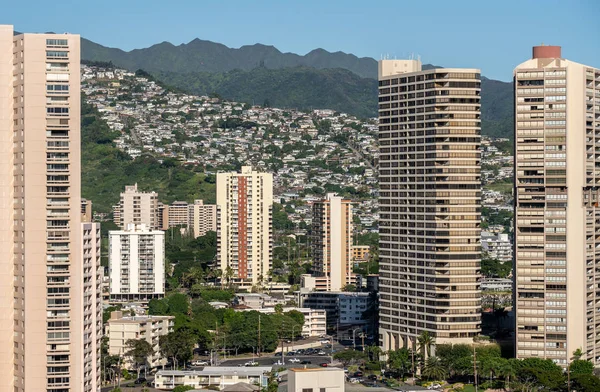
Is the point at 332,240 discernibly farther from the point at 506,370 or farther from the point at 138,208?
the point at 506,370

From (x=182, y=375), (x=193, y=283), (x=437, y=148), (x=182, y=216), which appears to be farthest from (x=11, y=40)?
(x=182, y=216)

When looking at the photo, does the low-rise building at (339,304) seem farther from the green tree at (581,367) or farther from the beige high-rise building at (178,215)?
the beige high-rise building at (178,215)

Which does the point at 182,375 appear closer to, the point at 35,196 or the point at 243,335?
the point at 243,335

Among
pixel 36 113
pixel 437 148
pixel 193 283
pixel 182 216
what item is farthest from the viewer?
pixel 182 216

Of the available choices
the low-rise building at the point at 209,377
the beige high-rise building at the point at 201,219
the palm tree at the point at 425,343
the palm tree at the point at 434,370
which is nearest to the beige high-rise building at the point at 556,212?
the palm tree at the point at 434,370

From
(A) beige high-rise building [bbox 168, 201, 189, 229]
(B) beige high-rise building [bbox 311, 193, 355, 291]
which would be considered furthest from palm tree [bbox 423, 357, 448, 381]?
(A) beige high-rise building [bbox 168, 201, 189, 229]

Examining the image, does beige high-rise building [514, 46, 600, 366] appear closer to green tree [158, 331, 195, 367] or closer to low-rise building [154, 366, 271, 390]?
low-rise building [154, 366, 271, 390]
